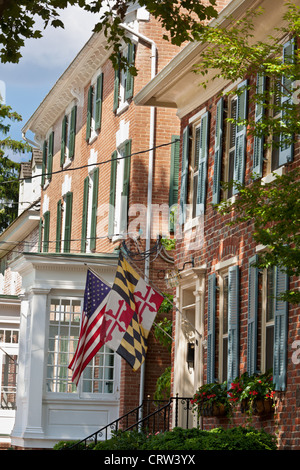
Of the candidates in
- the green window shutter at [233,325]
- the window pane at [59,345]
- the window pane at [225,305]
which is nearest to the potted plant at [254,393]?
the green window shutter at [233,325]

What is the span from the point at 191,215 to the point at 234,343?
141 inches

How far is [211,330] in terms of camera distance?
53.6 feet

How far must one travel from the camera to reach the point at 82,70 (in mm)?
26344

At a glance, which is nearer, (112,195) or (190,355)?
(190,355)

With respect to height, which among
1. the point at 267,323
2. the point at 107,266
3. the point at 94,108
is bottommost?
the point at 267,323

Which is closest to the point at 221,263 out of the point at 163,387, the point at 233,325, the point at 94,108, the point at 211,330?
the point at 211,330

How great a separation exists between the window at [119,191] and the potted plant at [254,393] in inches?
305

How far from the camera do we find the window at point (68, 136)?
1098 inches

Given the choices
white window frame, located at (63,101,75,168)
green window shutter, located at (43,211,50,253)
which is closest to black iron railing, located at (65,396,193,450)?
white window frame, located at (63,101,75,168)

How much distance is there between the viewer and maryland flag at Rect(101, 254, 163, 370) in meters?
16.8

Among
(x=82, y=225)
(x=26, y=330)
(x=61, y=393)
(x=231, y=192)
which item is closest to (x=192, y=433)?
(x=231, y=192)

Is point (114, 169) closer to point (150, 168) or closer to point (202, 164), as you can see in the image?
point (150, 168)

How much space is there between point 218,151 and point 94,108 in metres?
9.78

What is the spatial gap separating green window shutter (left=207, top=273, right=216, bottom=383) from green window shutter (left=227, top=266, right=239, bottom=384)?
0.87 metres
